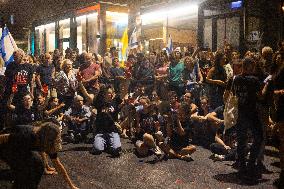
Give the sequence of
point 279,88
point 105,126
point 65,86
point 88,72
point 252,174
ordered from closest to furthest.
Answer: point 279,88 → point 252,174 → point 105,126 → point 65,86 → point 88,72

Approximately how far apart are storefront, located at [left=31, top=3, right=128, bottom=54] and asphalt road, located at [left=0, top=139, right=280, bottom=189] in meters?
12.5

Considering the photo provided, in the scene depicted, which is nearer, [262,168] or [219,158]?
[262,168]

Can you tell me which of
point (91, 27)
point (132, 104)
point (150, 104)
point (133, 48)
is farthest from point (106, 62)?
point (91, 27)

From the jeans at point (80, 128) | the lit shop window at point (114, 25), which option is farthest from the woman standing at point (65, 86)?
the lit shop window at point (114, 25)

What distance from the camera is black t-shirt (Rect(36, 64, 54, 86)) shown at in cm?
1166

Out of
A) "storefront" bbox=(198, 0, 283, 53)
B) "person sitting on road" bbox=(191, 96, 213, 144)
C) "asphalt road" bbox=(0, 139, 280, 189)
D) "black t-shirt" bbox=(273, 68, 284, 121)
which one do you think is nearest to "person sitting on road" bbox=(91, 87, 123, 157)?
"asphalt road" bbox=(0, 139, 280, 189)

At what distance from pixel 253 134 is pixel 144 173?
2.16 meters

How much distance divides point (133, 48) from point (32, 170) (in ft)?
36.1

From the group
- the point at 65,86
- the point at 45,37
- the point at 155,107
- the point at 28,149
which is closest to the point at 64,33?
the point at 45,37

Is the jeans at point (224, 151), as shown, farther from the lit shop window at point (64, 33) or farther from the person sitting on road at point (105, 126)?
the lit shop window at point (64, 33)

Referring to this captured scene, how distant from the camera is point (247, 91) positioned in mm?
6789

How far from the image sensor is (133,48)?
→ 50.5ft

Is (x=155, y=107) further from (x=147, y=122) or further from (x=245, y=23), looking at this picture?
(x=245, y=23)

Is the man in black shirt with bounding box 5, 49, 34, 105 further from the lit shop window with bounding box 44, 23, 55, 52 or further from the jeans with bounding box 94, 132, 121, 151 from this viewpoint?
the lit shop window with bounding box 44, 23, 55, 52
